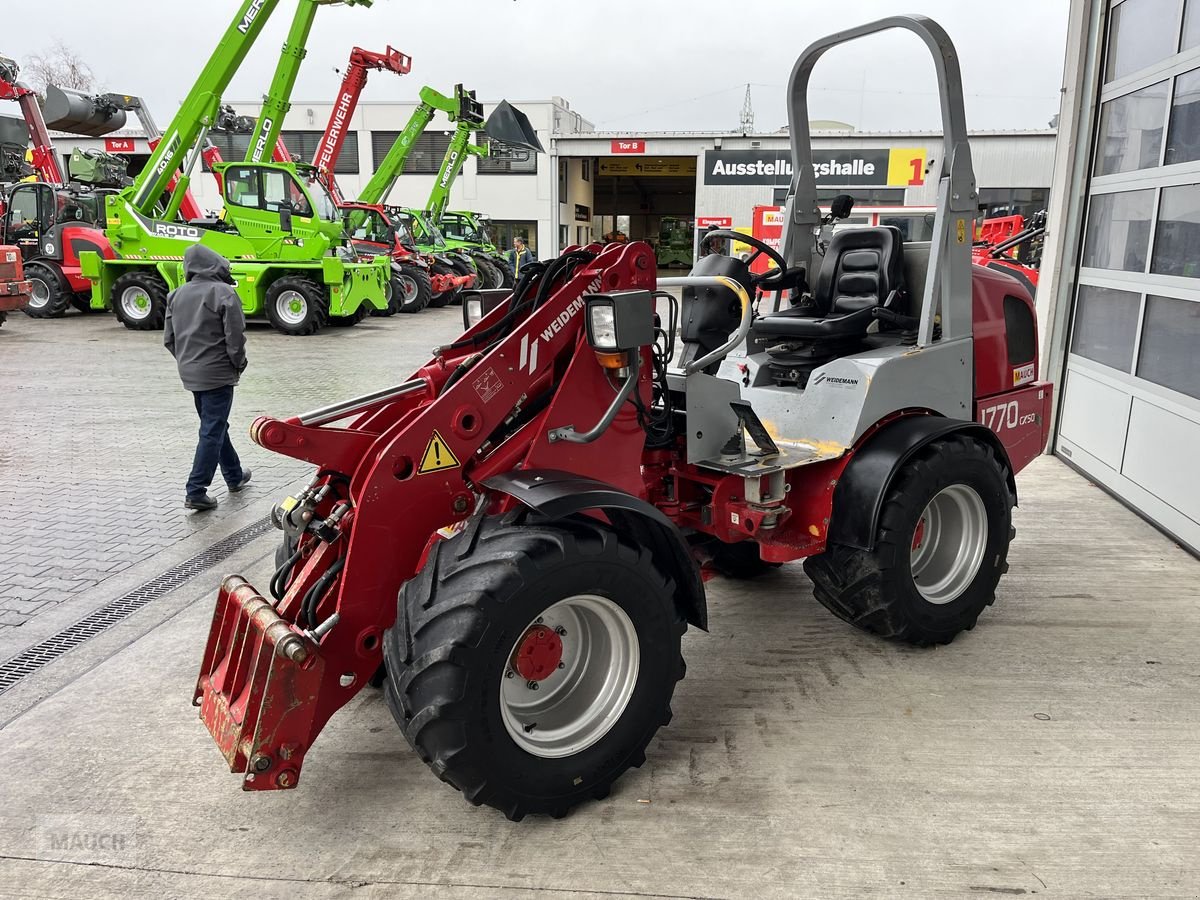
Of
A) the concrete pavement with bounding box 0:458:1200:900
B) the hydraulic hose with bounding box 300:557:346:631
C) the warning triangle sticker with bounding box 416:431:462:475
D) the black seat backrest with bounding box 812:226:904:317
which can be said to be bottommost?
the concrete pavement with bounding box 0:458:1200:900

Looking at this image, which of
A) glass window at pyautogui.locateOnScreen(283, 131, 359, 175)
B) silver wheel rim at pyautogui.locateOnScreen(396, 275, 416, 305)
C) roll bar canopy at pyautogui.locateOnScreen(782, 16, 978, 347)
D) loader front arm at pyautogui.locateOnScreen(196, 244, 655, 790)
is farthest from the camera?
glass window at pyautogui.locateOnScreen(283, 131, 359, 175)

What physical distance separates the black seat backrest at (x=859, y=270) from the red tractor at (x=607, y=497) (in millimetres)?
13

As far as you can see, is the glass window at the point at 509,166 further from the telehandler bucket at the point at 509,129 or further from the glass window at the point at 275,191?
the glass window at the point at 275,191

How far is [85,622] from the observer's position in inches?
172

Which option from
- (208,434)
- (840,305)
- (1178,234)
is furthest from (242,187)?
(1178,234)

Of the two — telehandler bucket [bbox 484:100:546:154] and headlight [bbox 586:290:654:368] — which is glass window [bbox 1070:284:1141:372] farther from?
telehandler bucket [bbox 484:100:546:154]

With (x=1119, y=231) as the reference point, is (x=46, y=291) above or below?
below

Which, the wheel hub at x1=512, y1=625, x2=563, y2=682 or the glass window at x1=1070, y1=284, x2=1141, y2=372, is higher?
the glass window at x1=1070, y1=284, x2=1141, y2=372

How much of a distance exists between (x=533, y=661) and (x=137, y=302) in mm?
16598

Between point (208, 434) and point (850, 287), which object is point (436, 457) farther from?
point (208, 434)

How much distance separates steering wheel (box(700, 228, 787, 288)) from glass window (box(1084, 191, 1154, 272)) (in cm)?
321

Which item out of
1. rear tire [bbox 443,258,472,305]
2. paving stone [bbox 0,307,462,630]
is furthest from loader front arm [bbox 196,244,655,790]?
rear tire [bbox 443,258,472,305]

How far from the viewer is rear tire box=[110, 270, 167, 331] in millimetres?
16500

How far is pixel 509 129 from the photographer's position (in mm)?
25406
